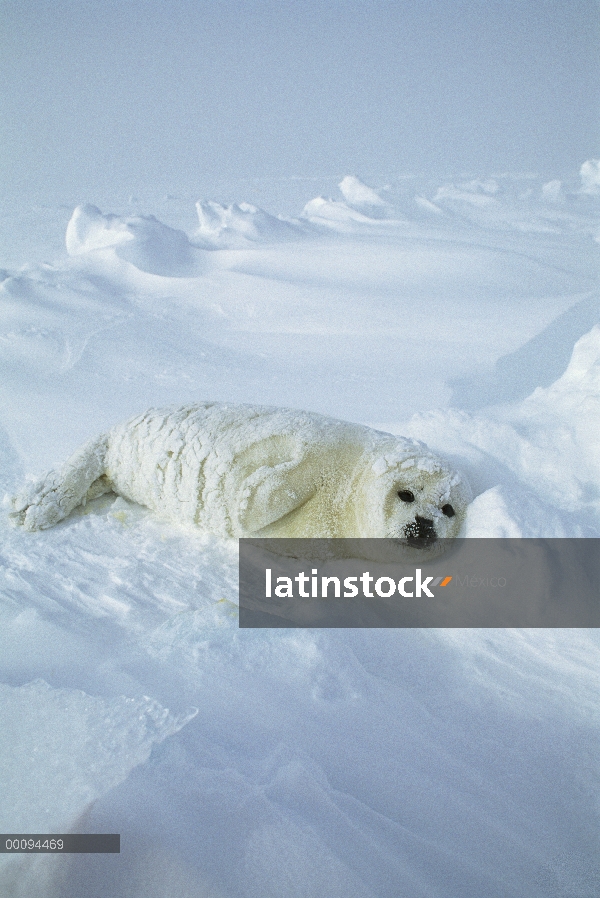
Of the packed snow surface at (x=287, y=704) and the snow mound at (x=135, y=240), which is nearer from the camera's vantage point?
the packed snow surface at (x=287, y=704)

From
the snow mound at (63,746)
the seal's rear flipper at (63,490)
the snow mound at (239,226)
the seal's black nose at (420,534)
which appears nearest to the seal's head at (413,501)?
the seal's black nose at (420,534)

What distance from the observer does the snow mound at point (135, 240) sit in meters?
5.51

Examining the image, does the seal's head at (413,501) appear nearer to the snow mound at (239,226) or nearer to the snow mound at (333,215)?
the snow mound at (239,226)

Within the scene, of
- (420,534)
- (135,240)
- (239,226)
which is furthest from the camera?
(239,226)

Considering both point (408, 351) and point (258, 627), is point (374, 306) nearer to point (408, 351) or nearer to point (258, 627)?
point (408, 351)

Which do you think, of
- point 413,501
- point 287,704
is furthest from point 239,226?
point 287,704

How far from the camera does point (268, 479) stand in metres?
2.10

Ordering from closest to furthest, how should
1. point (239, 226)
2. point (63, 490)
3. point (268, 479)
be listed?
point (268, 479) → point (63, 490) → point (239, 226)

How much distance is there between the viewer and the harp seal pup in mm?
1993

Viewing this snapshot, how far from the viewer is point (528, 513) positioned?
1802 millimetres

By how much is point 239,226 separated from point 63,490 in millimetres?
5486

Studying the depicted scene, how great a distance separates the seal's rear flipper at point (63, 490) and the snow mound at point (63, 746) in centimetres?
102

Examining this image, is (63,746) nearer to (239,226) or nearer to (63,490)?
(63,490)

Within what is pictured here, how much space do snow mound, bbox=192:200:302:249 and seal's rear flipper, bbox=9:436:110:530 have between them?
4661 millimetres
